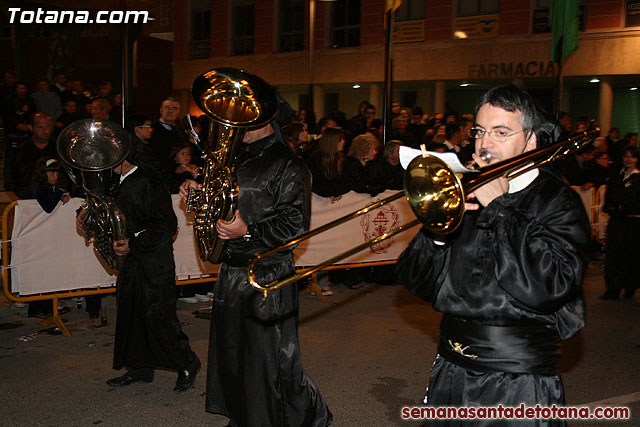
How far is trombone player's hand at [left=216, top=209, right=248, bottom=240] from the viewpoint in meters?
3.84

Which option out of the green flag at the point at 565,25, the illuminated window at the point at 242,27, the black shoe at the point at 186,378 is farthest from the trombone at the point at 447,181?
the illuminated window at the point at 242,27

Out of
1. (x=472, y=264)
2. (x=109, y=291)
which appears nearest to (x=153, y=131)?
(x=109, y=291)

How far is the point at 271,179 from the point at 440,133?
7.63 meters

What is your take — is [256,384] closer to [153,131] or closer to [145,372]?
[145,372]

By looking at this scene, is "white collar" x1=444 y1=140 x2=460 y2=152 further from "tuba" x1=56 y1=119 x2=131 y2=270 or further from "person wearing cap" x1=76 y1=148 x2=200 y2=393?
"tuba" x1=56 y1=119 x2=131 y2=270

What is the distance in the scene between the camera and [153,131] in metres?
8.93

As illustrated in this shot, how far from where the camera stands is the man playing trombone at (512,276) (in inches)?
100

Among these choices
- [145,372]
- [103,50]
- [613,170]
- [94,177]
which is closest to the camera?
[94,177]

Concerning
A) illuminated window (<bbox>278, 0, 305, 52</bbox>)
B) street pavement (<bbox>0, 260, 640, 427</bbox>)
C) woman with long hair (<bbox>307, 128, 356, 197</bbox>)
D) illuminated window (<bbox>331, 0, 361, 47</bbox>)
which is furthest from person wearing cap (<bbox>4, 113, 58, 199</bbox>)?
illuminated window (<bbox>278, 0, 305, 52</bbox>)

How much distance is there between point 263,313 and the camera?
411 centimetres

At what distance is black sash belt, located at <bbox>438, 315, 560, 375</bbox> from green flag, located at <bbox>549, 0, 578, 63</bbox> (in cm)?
919

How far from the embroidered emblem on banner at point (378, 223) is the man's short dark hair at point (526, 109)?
6.40 m

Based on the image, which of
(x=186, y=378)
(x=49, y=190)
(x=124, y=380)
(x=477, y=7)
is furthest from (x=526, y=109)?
(x=477, y=7)

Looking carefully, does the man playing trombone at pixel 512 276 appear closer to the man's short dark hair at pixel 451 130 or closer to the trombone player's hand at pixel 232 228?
the trombone player's hand at pixel 232 228
